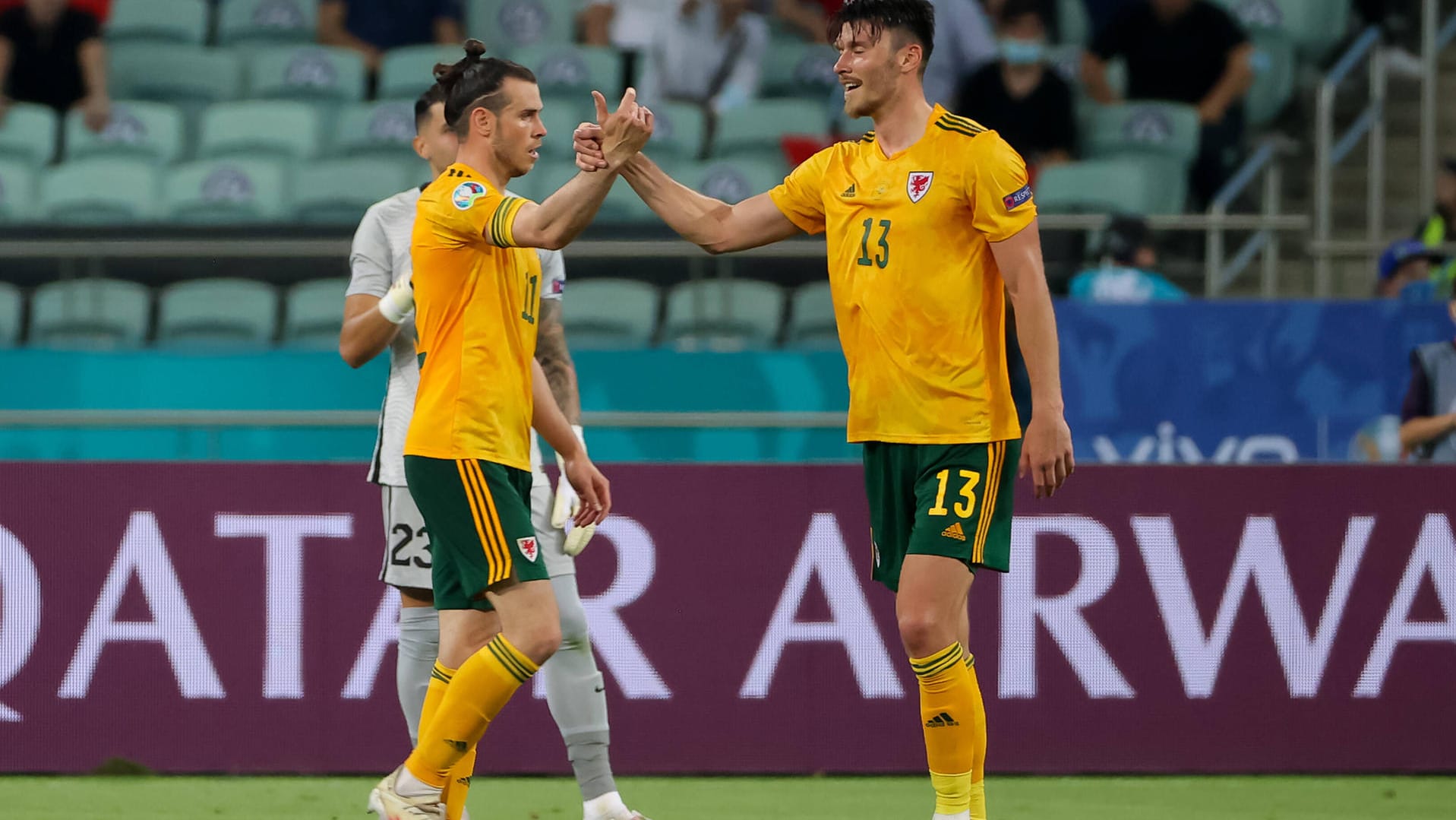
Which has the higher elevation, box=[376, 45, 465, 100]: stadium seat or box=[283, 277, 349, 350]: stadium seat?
box=[376, 45, 465, 100]: stadium seat

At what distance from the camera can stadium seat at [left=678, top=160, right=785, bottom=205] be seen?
10.4m

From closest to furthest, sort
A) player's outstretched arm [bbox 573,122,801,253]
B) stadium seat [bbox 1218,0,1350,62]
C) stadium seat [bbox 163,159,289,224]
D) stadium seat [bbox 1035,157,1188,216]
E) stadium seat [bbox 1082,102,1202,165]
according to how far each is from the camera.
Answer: player's outstretched arm [bbox 573,122,801,253], stadium seat [bbox 1035,157,1188,216], stadium seat [bbox 163,159,289,224], stadium seat [bbox 1082,102,1202,165], stadium seat [bbox 1218,0,1350,62]

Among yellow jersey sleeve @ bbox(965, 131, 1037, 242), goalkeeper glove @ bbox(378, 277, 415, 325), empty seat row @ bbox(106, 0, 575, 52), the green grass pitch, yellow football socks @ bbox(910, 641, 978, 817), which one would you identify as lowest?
the green grass pitch

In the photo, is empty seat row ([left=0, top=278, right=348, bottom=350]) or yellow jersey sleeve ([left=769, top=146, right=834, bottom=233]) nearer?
yellow jersey sleeve ([left=769, top=146, right=834, bottom=233])

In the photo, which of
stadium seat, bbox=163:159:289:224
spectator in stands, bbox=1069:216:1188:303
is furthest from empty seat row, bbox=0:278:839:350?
stadium seat, bbox=163:159:289:224

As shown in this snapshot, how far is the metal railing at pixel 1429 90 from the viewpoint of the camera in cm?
1140

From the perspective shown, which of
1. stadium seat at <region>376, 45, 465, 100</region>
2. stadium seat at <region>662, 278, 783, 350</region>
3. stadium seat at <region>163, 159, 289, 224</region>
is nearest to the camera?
stadium seat at <region>662, 278, 783, 350</region>

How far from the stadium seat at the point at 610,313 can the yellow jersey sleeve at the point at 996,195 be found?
4.09 meters

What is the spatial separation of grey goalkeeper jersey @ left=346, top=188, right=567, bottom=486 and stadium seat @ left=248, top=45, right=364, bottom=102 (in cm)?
625

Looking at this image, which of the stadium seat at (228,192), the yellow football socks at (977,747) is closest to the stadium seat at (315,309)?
the stadium seat at (228,192)

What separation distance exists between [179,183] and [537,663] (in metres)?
6.66

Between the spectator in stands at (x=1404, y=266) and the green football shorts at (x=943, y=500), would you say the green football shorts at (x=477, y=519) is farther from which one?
the spectator in stands at (x=1404, y=266)

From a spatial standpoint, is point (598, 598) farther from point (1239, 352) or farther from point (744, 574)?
point (1239, 352)

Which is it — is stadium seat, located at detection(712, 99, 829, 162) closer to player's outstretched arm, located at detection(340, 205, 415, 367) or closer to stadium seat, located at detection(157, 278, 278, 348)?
stadium seat, located at detection(157, 278, 278, 348)
